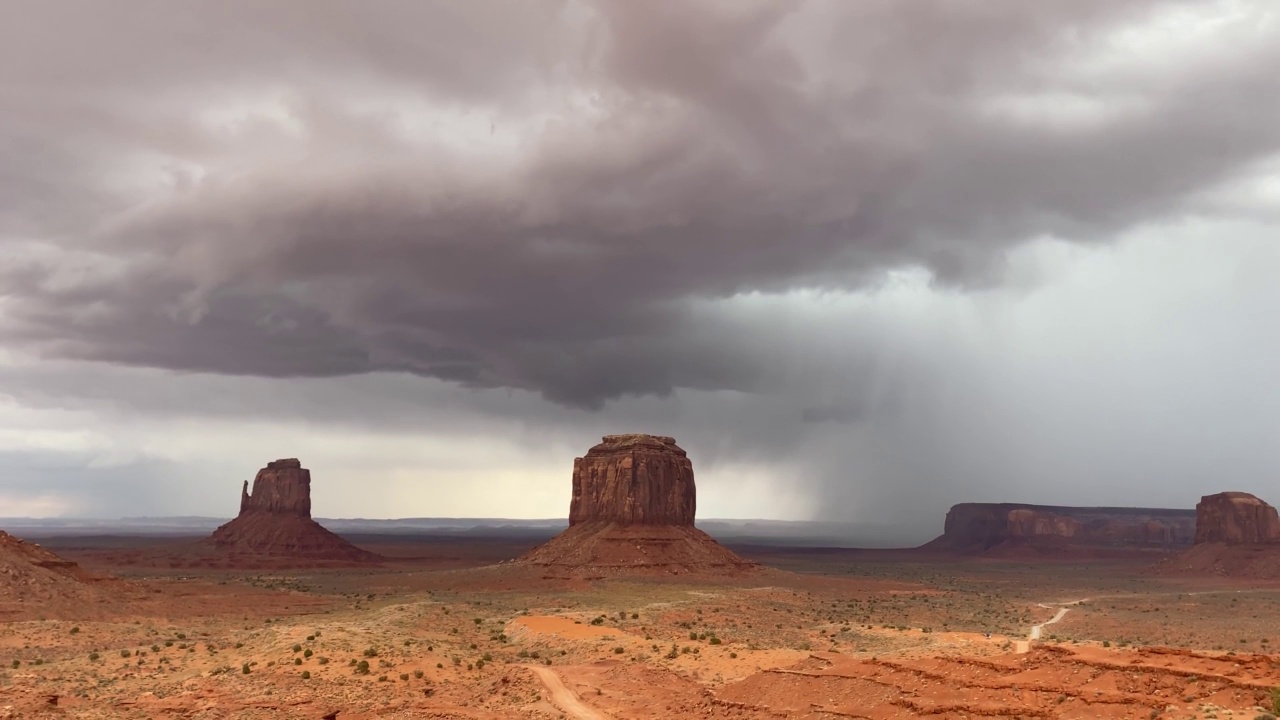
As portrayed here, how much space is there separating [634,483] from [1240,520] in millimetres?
118112

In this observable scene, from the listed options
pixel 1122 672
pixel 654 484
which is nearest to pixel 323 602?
pixel 654 484

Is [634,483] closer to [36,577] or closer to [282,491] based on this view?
[36,577]

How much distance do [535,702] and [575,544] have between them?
9401cm

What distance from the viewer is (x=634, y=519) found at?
131 metres

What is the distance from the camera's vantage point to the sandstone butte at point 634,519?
11994cm

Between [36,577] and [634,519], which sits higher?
[634,519]

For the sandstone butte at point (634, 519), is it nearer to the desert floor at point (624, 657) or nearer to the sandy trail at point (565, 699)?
the desert floor at point (624, 657)

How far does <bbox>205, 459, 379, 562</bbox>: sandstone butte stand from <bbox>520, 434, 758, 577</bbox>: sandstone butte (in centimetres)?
6762

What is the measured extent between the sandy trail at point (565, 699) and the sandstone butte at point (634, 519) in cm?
7338

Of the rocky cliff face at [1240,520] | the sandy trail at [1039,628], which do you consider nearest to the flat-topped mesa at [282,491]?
the sandy trail at [1039,628]

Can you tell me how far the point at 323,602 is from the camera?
85062 millimetres

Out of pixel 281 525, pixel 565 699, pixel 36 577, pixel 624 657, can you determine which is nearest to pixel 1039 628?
pixel 624 657

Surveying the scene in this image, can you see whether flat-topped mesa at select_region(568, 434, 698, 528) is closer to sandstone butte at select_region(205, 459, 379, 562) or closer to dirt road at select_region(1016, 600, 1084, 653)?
dirt road at select_region(1016, 600, 1084, 653)

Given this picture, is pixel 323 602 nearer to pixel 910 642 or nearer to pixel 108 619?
pixel 108 619
